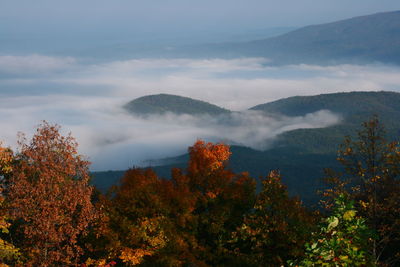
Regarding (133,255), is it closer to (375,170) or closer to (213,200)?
(213,200)

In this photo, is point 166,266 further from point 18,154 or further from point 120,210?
point 18,154

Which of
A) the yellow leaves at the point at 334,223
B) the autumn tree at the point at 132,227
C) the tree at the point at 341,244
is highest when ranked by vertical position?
the yellow leaves at the point at 334,223

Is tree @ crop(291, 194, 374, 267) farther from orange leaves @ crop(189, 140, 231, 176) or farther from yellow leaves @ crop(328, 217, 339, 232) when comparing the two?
orange leaves @ crop(189, 140, 231, 176)

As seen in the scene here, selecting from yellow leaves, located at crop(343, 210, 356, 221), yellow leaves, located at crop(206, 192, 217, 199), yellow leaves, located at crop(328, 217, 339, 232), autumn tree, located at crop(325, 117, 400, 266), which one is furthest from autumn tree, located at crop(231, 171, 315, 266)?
yellow leaves, located at crop(328, 217, 339, 232)

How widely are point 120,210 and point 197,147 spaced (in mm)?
22956

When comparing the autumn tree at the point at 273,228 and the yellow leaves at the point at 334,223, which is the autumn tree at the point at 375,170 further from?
the yellow leaves at the point at 334,223

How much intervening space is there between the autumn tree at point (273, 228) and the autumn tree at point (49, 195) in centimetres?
2029

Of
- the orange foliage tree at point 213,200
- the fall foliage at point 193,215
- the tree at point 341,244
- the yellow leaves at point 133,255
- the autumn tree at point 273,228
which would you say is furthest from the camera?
the orange foliage tree at point 213,200

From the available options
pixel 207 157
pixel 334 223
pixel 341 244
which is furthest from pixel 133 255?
pixel 334 223

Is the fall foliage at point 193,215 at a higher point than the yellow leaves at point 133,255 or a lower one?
higher

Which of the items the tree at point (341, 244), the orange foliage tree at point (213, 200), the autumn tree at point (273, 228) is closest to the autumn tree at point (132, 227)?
the orange foliage tree at point (213, 200)

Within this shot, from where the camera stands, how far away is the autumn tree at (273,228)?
152 ft

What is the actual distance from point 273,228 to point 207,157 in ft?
67.9

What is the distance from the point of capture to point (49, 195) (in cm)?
2986
